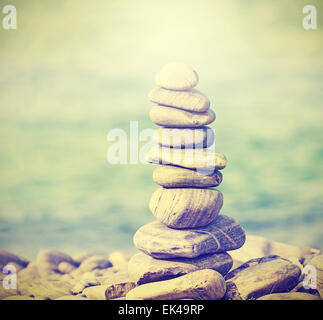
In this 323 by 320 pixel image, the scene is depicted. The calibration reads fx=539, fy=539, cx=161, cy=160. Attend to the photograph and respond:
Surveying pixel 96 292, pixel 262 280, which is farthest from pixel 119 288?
pixel 262 280

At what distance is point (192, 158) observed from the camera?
728 centimetres

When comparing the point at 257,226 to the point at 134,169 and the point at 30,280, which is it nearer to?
the point at 134,169

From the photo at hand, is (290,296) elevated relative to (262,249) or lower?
lower

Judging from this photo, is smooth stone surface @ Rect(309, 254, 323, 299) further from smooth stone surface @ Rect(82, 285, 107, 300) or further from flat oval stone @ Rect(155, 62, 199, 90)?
flat oval stone @ Rect(155, 62, 199, 90)

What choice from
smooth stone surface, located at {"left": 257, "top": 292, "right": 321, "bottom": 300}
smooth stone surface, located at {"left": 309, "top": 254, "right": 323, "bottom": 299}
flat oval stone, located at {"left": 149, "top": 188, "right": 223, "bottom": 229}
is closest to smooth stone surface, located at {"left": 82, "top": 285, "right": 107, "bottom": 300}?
flat oval stone, located at {"left": 149, "top": 188, "right": 223, "bottom": 229}

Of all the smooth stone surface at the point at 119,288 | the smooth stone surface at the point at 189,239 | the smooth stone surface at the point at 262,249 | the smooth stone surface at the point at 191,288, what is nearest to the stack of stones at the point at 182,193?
the smooth stone surface at the point at 189,239

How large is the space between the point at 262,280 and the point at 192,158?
1.83 metres

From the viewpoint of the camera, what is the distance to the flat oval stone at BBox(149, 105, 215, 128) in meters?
7.38

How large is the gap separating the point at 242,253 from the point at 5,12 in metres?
5.43

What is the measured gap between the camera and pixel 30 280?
27.9ft

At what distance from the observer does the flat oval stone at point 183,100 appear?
290 inches

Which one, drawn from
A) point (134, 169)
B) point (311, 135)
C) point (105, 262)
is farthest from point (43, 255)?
point (311, 135)

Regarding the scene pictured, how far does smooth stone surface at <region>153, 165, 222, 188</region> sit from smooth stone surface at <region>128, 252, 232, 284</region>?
3.25ft

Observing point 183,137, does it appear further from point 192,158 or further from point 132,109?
point 132,109
